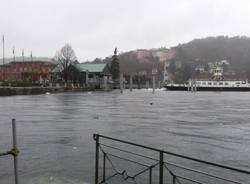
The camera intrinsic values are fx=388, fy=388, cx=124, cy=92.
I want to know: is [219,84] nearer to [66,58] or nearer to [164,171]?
[66,58]

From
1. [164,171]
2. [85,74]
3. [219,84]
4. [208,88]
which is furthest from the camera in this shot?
[85,74]

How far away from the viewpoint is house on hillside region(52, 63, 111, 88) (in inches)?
5327

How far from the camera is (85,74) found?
497 feet

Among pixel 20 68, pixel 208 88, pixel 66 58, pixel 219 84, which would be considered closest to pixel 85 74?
pixel 66 58

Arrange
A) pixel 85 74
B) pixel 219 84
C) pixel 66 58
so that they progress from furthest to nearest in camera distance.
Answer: pixel 85 74 < pixel 219 84 < pixel 66 58

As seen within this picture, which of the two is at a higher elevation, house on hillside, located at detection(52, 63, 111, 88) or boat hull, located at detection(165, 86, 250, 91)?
house on hillside, located at detection(52, 63, 111, 88)

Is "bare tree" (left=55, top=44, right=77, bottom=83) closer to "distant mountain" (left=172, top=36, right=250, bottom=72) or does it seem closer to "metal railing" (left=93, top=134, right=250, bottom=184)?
"distant mountain" (left=172, top=36, right=250, bottom=72)

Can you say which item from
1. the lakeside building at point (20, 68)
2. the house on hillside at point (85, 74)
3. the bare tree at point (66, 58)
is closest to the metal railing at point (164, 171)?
the bare tree at point (66, 58)

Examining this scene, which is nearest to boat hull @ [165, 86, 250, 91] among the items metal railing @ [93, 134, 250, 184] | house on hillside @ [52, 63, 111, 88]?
house on hillside @ [52, 63, 111, 88]

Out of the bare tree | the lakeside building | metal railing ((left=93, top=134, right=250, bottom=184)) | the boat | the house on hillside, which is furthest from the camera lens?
the lakeside building

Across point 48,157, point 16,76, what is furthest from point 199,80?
point 48,157

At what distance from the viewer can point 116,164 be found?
1319 cm

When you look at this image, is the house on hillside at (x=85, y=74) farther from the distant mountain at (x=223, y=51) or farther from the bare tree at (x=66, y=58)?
the distant mountain at (x=223, y=51)

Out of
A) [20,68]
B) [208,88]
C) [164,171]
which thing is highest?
[20,68]
